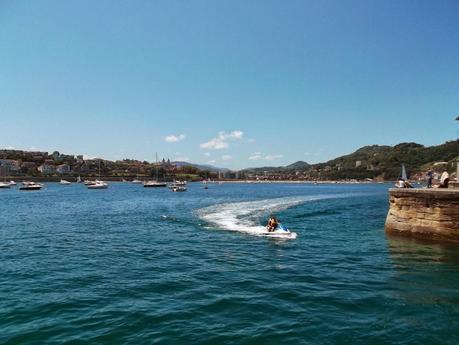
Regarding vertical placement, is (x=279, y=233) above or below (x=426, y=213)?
below

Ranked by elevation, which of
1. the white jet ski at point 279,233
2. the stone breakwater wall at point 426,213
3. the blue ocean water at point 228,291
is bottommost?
the blue ocean water at point 228,291

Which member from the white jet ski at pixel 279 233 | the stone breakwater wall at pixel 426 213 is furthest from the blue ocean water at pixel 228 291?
the white jet ski at pixel 279 233

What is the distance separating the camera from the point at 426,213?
2762 centimetres

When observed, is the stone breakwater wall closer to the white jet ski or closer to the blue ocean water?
the blue ocean water

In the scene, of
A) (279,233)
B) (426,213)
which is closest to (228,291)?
(279,233)

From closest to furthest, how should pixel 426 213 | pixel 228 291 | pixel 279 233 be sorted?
pixel 228 291
pixel 426 213
pixel 279 233

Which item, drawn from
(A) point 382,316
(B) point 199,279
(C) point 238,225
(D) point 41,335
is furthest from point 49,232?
(A) point 382,316

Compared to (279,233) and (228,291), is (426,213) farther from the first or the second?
(228,291)

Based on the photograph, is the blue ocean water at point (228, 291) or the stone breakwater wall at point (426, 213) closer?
the blue ocean water at point (228, 291)

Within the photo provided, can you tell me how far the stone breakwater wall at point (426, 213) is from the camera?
2580cm

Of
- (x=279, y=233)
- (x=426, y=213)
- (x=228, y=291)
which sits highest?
(x=426, y=213)

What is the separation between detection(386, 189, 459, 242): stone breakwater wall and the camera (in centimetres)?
2580

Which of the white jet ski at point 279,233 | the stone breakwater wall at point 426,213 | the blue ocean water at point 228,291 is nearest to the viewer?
the blue ocean water at point 228,291

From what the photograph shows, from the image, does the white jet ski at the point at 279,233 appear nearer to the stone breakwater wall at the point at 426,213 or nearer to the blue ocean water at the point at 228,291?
the blue ocean water at the point at 228,291
